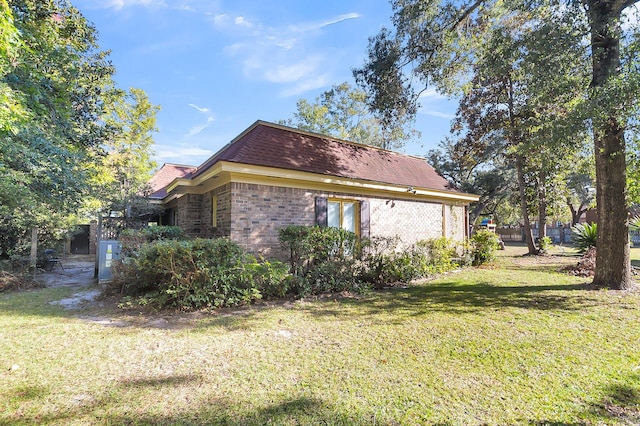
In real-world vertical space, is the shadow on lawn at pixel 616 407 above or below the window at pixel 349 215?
below

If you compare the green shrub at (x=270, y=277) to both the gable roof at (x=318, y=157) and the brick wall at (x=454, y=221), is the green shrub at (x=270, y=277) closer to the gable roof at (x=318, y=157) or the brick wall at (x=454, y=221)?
the gable roof at (x=318, y=157)

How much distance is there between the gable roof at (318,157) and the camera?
26.5ft

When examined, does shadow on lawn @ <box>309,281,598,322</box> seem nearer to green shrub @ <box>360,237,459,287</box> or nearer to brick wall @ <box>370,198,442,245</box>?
green shrub @ <box>360,237,459,287</box>

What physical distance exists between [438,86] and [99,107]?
12.2 metres

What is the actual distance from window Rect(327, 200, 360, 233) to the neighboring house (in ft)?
0.04

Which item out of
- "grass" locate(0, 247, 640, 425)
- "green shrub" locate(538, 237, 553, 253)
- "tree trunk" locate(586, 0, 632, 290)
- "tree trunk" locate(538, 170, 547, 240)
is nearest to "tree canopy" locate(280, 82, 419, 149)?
"tree trunk" locate(538, 170, 547, 240)

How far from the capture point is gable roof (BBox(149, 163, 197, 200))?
1734 cm

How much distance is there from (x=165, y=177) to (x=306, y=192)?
14.6m

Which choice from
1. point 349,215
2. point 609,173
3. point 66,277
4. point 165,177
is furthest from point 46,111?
point 609,173

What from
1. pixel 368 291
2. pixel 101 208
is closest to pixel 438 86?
pixel 368 291

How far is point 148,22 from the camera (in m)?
9.73

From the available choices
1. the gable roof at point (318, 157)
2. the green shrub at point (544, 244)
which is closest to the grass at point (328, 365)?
the gable roof at point (318, 157)

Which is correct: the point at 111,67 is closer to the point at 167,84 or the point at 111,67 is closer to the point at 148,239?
the point at 167,84

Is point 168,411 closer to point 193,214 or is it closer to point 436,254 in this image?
point 193,214
